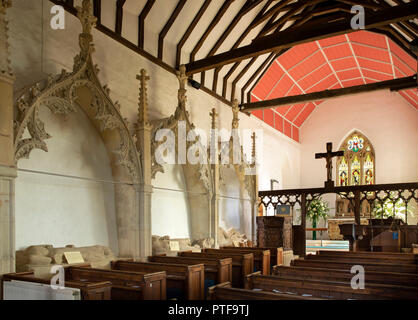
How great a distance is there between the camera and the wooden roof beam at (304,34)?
6.93 metres

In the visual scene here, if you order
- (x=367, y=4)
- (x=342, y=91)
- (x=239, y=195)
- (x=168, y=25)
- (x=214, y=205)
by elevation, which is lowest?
(x=214, y=205)

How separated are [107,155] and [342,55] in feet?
34.8

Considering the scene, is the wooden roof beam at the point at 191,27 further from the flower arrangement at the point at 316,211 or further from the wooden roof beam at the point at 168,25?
the flower arrangement at the point at 316,211

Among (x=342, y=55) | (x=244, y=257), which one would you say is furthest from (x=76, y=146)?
(x=342, y=55)

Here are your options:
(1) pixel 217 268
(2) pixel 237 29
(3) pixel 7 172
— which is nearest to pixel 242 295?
(1) pixel 217 268

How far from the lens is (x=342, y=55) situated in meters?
14.2

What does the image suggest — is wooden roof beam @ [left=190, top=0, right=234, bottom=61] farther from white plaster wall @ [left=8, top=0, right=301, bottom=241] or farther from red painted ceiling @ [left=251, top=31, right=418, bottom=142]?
red painted ceiling @ [left=251, top=31, right=418, bottom=142]

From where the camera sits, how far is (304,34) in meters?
7.73

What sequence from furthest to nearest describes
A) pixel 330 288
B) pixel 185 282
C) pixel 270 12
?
pixel 270 12
pixel 185 282
pixel 330 288

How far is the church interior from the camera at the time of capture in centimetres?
434

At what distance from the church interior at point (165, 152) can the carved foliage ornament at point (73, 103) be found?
2 cm

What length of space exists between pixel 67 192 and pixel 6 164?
197 centimetres

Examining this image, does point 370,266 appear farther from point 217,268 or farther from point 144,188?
point 144,188
